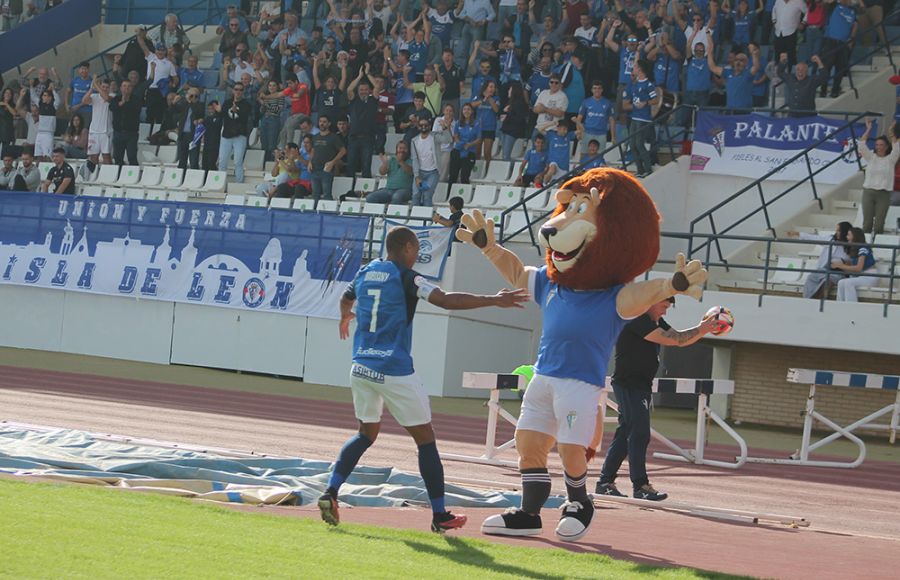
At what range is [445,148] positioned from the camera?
25.0 meters

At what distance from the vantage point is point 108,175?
96.0 feet

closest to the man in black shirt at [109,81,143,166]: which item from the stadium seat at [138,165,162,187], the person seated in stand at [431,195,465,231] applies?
the stadium seat at [138,165,162,187]

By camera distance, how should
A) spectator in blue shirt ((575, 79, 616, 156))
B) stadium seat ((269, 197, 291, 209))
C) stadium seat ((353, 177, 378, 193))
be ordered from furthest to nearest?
stadium seat ((353, 177, 378, 193)), stadium seat ((269, 197, 291, 209)), spectator in blue shirt ((575, 79, 616, 156))

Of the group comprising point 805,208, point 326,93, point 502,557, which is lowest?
point 502,557

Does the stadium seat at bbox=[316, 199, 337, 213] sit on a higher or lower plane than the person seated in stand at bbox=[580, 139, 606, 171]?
lower

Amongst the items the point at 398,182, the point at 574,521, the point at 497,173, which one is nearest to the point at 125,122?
the point at 398,182

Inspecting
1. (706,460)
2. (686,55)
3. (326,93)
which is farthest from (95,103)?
(706,460)

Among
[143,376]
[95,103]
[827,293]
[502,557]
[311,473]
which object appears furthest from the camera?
[95,103]

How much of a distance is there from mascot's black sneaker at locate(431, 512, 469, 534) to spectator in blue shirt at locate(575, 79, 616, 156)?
1682cm

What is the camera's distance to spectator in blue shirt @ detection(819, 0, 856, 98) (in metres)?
24.5

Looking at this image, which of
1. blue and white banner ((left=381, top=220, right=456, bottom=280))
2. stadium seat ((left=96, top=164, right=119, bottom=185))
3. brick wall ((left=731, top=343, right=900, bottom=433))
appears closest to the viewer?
brick wall ((left=731, top=343, right=900, bottom=433))

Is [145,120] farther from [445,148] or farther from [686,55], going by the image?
[686,55]

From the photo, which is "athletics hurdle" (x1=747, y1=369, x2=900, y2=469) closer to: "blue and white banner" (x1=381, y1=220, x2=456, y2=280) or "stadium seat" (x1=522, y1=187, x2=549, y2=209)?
"blue and white banner" (x1=381, y1=220, x2=456, y2=280)

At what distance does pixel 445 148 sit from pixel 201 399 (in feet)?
26.0
